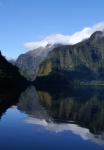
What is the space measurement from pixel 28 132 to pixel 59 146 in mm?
8560

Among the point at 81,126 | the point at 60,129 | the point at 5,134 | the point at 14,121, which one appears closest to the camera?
the point at 5,134

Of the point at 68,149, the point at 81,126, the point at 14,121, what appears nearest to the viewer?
the point at 68,149

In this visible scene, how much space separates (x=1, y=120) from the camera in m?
51.9

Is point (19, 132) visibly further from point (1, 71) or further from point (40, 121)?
point (1, 71)

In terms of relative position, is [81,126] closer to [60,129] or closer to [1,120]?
[60,129]

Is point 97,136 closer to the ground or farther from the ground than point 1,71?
closer to the ground

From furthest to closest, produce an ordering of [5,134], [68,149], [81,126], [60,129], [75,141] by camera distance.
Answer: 1. [81,126]
2. [60,129]
3. [5,134]
4. [75,141]
5. [68,149]

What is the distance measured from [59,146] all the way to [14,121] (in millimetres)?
19973

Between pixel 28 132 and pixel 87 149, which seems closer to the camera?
pixel 87 149

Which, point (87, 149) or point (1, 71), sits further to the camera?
point (1, 71)

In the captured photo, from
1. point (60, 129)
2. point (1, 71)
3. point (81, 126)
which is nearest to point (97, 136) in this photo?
point (60, 129)

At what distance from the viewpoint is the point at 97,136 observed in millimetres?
38375

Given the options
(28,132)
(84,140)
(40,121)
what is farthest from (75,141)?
(40,121)

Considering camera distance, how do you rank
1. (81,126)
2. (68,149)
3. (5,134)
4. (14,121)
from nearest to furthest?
1. (68,149)
2. (5,134)
3. (81,126)
4. (14,121)
